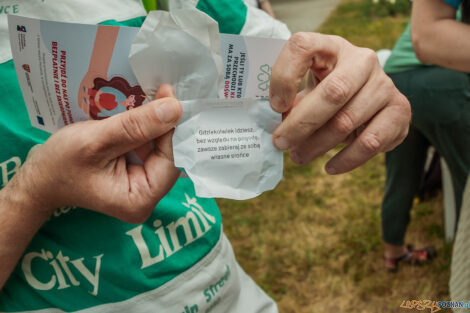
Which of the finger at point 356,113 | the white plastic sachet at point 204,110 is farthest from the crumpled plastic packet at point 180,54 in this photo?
the finger at point 356,113

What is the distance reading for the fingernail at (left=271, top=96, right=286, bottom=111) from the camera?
67cm

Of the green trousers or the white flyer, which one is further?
the green trousers

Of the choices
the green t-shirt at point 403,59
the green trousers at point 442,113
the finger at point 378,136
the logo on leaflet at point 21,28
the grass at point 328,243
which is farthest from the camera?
the grass at point 328,243

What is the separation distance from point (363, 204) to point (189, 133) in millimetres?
2263

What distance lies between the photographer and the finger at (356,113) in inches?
26.3

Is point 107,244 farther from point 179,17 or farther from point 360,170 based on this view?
point 360,170

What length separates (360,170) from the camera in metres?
3.02

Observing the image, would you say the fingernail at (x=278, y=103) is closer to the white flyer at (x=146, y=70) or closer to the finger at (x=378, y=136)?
the white flyer at (x=146, y=70)

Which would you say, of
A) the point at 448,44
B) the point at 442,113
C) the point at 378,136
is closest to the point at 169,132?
the point at 378,136

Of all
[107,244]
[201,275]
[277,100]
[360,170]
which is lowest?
[360,170]

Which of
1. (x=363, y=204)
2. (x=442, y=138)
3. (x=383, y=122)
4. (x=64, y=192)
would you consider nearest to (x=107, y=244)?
(x=64, y=192)

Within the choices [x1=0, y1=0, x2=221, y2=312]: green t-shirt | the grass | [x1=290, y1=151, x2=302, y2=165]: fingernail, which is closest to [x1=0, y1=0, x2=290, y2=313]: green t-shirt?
[x1=0, y1=0, x2=221, y2=312]: green t-shirt

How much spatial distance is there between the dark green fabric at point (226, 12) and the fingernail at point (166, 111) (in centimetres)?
29

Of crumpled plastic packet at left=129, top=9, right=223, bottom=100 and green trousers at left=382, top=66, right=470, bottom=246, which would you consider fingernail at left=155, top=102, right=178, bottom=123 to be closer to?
crumpled plastic packet at left=129, top=9, right=223, bottom=100
